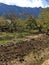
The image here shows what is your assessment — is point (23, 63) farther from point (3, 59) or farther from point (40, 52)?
point (40, 52)

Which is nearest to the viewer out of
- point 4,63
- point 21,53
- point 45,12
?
point 4,63

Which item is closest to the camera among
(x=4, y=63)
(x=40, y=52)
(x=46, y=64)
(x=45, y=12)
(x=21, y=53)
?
(x=4, y=63)

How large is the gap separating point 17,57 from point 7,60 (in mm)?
2320

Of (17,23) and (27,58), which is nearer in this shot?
(27,58)

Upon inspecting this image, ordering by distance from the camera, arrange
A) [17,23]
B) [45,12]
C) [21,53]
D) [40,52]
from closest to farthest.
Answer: [21,53] < [40,52] < [45,12] < [17,23]

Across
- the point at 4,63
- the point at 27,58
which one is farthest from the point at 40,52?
the point at 4,63

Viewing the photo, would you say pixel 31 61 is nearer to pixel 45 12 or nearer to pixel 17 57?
pixel 17 57

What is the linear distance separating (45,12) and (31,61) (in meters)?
46.5

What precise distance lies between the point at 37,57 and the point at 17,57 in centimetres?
358

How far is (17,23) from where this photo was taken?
93.4 metres

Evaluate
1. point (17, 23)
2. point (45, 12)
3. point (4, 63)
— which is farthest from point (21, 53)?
point (17, 23)

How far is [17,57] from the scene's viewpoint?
1042 inches

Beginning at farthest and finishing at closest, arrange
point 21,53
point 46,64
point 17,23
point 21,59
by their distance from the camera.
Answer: point 17,23, point 21,53, point 21,59, point 46,64

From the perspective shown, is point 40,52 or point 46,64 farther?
point 40,52
